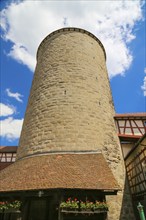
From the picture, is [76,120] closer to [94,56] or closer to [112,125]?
[112,125]

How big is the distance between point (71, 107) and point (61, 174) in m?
4.10

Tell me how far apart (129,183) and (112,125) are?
10.3 ft

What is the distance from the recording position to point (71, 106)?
32.5ft

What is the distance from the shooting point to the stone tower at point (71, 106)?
29.2 feet

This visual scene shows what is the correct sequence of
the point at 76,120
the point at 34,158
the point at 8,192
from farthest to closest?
the point at 76,120 < the point at 34,158 < the point at 8,192

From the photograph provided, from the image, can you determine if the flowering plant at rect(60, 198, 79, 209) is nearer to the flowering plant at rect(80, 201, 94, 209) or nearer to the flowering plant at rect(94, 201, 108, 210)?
the flowering plant at rect(80, 201, 94, 209)

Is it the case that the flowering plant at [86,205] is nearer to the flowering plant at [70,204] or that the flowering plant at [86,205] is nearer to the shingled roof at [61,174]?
the flowering plant at [70,204]

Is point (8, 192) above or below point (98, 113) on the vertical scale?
below

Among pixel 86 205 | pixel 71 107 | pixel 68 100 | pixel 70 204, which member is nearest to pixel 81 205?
pixel 86 205

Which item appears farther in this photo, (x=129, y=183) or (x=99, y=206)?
(x=129, y=183)

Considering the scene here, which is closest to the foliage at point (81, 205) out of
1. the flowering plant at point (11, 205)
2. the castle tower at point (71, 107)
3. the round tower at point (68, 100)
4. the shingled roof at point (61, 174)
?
the shingled roof at point (61, 174)

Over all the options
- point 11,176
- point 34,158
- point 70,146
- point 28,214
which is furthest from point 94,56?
point 28,214

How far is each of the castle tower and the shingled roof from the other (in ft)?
2.26

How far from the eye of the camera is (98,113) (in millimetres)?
10250
